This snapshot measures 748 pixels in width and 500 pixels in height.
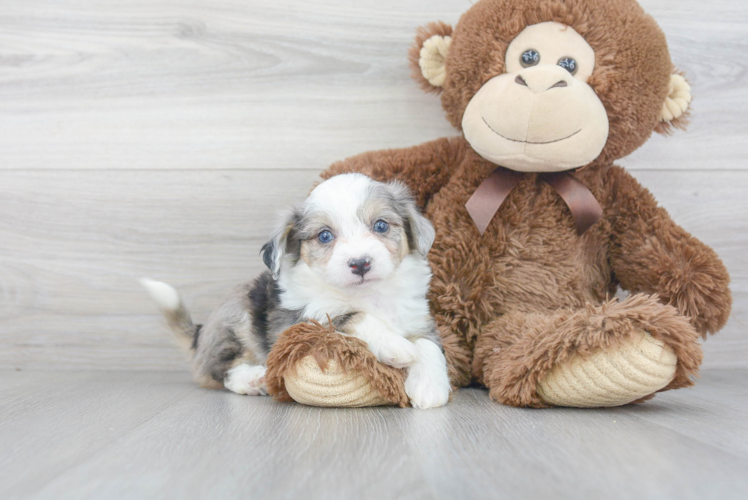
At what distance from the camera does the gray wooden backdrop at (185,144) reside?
93.4 inches

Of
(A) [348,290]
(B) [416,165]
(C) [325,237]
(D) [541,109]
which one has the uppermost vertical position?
(D) [541,109]

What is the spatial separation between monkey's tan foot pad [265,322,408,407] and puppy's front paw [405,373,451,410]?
3cm

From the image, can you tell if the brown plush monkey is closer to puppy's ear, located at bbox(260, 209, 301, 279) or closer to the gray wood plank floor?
the gray wood plank floor

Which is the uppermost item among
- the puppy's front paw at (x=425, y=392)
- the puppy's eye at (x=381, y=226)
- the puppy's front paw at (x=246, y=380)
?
the puppy's eye at (x=381, y=226)

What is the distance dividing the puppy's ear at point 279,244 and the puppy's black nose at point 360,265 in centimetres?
30

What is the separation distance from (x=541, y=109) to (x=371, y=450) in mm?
1071

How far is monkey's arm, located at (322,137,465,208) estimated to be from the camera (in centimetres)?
210

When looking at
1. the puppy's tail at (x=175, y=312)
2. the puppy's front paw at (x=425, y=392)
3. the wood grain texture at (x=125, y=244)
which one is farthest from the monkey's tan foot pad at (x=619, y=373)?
the puppy's tail at (x=175, y=312)

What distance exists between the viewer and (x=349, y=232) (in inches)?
69.1

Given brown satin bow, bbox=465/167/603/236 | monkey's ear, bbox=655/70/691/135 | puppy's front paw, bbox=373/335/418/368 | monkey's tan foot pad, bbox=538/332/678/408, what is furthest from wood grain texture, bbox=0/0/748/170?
monkey's tan foot pad, bbox=538/332/678/408

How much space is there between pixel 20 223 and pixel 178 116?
0.77 meters

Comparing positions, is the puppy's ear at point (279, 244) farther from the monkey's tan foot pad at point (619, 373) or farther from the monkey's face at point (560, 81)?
the monkey's tan foot pad at point (619, 373)

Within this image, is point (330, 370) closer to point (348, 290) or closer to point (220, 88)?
point (348, 290)

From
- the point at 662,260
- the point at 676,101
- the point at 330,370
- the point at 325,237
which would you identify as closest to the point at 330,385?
the point at 330,370
